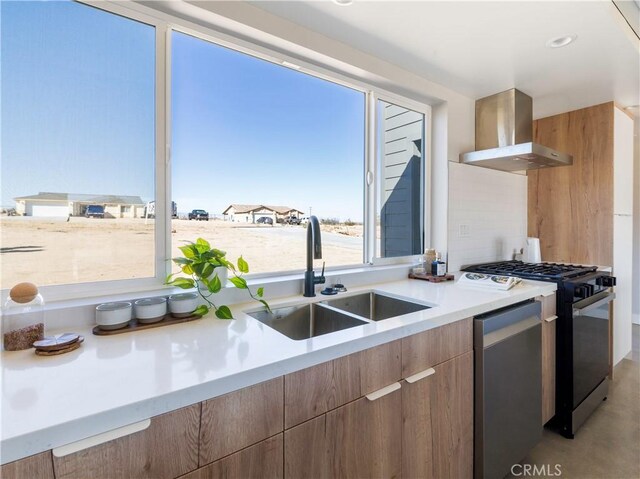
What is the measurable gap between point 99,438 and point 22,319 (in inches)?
24.2

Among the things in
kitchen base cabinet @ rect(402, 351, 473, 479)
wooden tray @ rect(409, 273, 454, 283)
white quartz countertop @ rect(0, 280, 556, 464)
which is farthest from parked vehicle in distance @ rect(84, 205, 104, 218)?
wooden tray @ rect(409, 273, 454, 283)

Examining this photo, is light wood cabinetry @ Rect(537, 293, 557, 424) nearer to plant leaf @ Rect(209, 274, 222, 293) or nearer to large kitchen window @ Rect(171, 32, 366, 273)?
large kitchen window @ Rect(171, 32, 366, 273)

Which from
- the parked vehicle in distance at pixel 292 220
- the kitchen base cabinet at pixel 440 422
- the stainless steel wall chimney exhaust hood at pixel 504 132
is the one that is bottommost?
the kitchen base cabinet at pixel 440 422

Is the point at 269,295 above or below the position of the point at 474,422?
above

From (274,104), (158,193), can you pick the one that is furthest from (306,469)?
(274,104)

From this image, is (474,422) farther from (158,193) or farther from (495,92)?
(495,92)

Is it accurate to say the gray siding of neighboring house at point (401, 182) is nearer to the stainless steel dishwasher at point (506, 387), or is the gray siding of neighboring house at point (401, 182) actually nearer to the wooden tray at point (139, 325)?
the stainless steel dishwasher at point (506, 387)

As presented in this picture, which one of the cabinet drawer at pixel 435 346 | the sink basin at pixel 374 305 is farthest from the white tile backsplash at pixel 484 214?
the cabinet drawer at pixel 435 346

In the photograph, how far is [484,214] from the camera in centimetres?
272

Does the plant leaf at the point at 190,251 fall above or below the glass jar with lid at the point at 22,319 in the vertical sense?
above

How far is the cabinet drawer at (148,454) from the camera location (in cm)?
65

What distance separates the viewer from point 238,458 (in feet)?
2.72

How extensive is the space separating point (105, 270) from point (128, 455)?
891 mm

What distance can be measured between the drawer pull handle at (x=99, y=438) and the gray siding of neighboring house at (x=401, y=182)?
1879 millimetres
